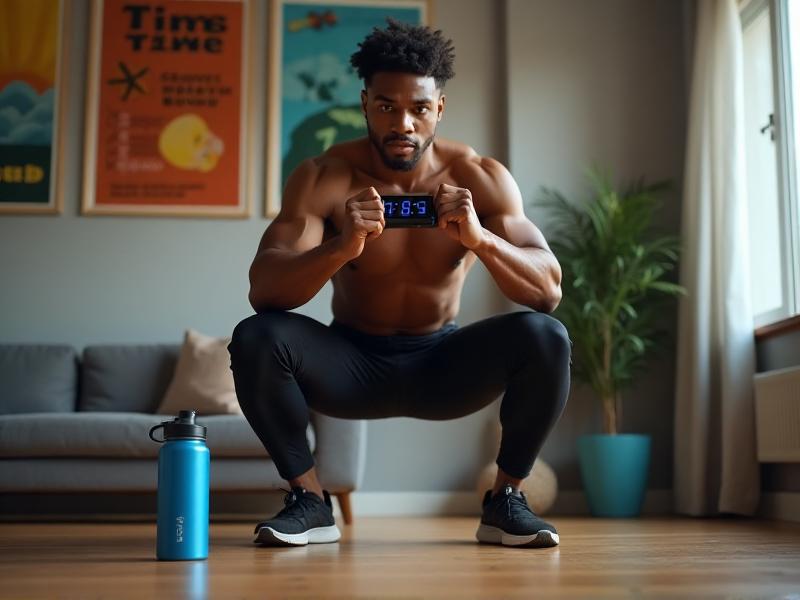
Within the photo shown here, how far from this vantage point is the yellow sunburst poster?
4.09 m

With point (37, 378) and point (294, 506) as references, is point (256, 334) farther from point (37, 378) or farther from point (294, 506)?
point (37, 378)

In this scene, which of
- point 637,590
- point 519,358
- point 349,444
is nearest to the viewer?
point 637,590

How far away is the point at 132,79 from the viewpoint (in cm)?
420

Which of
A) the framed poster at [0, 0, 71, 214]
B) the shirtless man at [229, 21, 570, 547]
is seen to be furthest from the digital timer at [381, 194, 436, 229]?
the framed poster at [0, 0, 71, 214]

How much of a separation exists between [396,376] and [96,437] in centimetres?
146

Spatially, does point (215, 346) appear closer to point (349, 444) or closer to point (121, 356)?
point (121, 356)

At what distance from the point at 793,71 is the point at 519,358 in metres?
1.95

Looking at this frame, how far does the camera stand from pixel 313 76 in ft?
13.9

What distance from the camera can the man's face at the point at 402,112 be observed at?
2.17m

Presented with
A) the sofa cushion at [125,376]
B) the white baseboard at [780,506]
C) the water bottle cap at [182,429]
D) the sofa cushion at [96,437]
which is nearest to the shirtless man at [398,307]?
the water bottle cap at [182,429]

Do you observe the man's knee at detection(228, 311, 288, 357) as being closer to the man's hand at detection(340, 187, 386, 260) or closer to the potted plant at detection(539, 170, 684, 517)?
the man's hand at detection(340, 187, 386, 260)

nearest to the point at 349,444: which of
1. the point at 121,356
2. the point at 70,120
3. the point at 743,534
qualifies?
the point at 121,356

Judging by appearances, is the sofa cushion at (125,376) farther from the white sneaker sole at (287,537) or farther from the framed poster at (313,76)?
the white sneaker sole at (287,537)

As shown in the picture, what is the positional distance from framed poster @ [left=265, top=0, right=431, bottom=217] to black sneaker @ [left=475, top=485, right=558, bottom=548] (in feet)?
7.90
